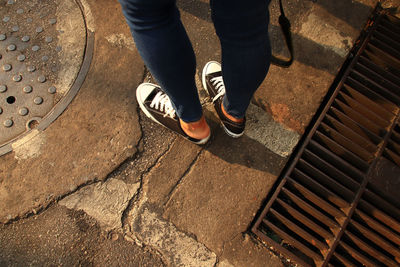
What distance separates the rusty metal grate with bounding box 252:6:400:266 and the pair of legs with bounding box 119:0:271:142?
0.73 m

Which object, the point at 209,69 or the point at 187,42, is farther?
the point at 209,69

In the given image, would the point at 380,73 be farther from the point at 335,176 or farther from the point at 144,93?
the point at 144,93

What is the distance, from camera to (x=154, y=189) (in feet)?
5.28

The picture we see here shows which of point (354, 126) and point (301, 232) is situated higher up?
point (354, 126)

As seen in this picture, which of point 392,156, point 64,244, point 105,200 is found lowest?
point 64,244

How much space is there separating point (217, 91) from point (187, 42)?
0.70 m

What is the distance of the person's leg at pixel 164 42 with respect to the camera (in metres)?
0.83

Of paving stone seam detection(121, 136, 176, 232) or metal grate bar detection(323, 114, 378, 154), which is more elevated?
metal grate bar detection(323, 114, 378, 154)

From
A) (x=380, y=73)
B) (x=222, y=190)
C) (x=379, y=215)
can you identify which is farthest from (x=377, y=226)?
(x=380, y=73)

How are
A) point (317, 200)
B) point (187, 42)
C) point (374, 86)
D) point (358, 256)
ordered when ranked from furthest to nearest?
point (374, 86)
point (317, 200)
point (358, 256)
point (187, 42)

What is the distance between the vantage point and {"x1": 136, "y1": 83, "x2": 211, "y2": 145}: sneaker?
163 centimetres

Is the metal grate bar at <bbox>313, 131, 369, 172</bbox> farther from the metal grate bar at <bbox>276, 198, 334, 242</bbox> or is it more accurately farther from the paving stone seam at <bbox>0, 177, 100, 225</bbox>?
the paving stone seam at <bbox>0, 177, 100, 225</bbox>

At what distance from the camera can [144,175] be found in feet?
5.38

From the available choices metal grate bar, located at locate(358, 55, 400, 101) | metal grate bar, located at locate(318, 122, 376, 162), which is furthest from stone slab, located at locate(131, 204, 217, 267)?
metal grate bar, located at locate(358, 55, 400, 101)
